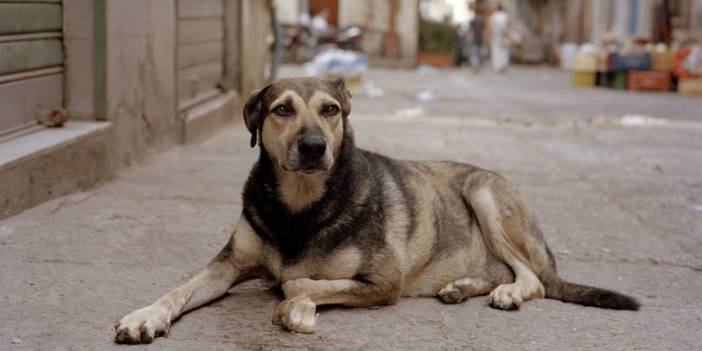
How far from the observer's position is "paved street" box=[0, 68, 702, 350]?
4316 mm

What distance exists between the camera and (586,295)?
199 inches

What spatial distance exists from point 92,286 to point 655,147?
8267 millimetres

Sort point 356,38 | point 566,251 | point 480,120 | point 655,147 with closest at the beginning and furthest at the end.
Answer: point 566,251
point 655,147
point 480,120
point 356,38

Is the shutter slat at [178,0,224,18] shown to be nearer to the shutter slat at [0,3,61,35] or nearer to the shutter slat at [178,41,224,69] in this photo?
the shutter slat at [178,41,224,69]

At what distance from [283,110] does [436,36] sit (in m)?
27.7

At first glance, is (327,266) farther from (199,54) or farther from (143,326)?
(199,54)

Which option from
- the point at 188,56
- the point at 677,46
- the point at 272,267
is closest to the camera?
the point at 272,267

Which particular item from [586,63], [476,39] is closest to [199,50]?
[586,63]

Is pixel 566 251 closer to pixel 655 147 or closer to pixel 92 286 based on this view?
pixel 92 286

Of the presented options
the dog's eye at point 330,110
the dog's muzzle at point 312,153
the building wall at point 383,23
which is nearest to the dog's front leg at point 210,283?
the dog's muzzle at point 312,153

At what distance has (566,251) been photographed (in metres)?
6.40

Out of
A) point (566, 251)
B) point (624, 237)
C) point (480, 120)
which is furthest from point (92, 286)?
point (480, 120)

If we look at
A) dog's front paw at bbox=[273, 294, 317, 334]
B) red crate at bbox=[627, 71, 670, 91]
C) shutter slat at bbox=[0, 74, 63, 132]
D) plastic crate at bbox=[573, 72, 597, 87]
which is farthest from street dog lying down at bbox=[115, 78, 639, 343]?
plastic crate at bbox=[573, 72, 597, 87]

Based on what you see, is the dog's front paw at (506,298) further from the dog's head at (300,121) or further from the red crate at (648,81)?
the red crate at (648,81)
